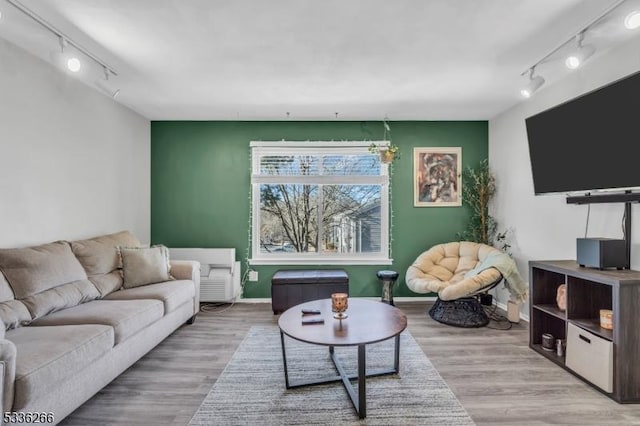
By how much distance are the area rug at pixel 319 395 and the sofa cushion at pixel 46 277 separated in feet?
4.24

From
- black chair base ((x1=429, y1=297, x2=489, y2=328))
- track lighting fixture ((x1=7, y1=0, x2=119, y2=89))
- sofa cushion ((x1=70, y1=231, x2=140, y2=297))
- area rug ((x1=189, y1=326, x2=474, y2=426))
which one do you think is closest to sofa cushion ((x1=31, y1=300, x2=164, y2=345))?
sofa cushion ((x1=70, y1=231, x2=140, y2=297))

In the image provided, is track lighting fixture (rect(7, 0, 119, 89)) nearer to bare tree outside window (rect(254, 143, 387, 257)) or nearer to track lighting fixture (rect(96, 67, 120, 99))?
track lighting fixture (rect(96, 67, 120, 99))

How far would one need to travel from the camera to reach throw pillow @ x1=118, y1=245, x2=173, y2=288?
318 centimetres

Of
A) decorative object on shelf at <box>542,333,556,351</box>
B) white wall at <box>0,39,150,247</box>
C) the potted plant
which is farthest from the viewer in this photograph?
the potted plant

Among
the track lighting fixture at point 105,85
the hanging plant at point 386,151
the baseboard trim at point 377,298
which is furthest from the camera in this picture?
the baseboard trim at point 377,298

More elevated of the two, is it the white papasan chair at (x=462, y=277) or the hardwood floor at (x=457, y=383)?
the white papasan chair at (x=462, y=277)

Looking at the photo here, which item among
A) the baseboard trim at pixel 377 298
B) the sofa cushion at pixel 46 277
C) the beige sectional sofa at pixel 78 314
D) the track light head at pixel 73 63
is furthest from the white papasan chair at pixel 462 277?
the track light head at pixel 73 63

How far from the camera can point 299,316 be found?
2.50 meters

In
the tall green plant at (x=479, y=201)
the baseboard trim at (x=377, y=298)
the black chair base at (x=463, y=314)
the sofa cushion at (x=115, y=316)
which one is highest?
the tall green plant at (x=479, y=201)

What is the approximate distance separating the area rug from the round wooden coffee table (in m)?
0.06

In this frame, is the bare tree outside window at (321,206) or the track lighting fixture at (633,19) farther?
the bare tree outside window at (321,206)

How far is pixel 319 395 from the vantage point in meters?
2.20

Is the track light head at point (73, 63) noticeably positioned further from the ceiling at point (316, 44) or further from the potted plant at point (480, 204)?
the potted plant at point (480, 204)

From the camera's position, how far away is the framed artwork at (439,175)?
177 inches
